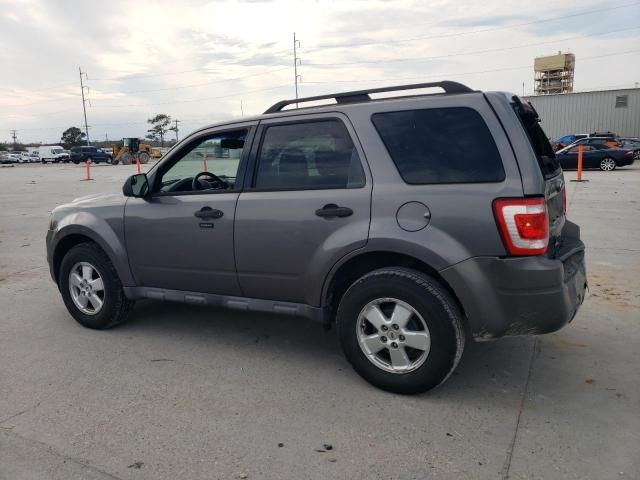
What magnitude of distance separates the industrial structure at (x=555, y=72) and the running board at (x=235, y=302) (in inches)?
3666

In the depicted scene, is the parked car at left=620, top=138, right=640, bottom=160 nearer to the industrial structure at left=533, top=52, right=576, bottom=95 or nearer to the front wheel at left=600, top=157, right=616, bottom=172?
the front wheel at left=600, top=157, right=616, bottom=172

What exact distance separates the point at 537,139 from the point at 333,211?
4.78ft

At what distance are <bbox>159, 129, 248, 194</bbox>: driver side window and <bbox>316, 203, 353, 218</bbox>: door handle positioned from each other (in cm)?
93

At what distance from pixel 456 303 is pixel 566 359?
122cm

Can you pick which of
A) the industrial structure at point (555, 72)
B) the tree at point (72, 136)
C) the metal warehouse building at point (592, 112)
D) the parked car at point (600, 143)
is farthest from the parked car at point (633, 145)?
the tree at point (72, 136)

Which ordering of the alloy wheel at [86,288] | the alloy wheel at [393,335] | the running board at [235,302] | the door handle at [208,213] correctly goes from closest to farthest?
the alloy wheel at [393,335] → the running board at [235,302] → the door handle at [208,213] → the alloy wheel at [86,288]

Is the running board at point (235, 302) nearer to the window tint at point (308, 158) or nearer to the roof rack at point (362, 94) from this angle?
the window tint at point (308, 158)

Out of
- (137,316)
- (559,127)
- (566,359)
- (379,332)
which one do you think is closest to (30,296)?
(137,316)

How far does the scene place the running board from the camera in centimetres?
379

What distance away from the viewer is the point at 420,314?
3283 millimetres

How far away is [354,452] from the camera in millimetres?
2846

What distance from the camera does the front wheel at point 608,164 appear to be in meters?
22.2

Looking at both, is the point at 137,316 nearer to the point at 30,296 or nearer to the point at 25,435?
the point at 30,296

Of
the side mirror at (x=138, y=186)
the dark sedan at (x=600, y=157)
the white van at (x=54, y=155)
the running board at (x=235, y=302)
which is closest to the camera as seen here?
the running board at (x=235, y=302)
